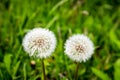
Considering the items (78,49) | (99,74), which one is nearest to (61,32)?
(99,74)

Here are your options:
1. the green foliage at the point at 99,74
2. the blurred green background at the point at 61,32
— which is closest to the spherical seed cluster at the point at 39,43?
the blurred green background at the point at 61,32

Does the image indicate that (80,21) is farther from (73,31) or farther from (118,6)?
(118,6)

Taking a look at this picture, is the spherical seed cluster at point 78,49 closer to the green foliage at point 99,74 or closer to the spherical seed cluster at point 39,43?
the spherical seed cluster at point 39,43

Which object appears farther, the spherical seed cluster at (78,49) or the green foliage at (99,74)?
the green foliage at (99,74)

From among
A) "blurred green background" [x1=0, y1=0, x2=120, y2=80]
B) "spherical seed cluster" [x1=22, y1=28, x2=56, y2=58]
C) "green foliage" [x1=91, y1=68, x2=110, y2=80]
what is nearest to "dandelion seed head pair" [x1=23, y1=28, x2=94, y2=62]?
"spherical seed cluster" [x1=22, y1=28, x2=56, y2=58]

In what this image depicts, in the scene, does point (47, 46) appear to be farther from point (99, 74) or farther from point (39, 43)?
point (99, 74)

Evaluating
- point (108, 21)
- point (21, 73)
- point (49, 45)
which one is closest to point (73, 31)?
point (108, 21)
